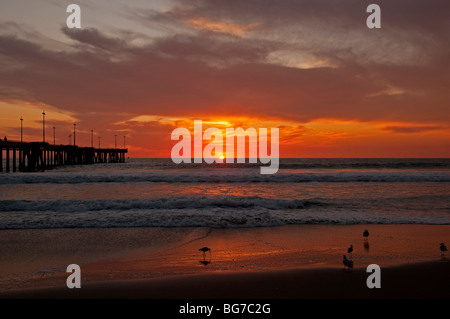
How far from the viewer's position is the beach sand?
5520mm

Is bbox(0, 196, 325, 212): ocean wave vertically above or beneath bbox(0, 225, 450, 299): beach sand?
above

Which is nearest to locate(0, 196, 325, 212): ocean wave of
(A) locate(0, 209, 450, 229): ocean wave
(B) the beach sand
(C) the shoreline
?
(A) locate(0, 209, 450, 229): ocean wave

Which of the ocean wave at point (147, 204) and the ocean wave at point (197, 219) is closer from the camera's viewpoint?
the ocean wave at point (197, 219)

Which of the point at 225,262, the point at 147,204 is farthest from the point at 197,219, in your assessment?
the point at 225,262

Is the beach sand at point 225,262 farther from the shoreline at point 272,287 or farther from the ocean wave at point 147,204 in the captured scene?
the ocean wave at point 147,204

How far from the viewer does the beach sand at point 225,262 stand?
5520 mm

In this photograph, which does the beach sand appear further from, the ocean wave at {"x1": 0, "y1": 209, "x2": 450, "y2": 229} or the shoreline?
the ocean wave at {"x1": 0, "y1": 209, "x2": 450, "y2": 229}

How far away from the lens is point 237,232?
1061 centimetres

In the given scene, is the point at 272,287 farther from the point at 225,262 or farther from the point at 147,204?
the point at 147,204

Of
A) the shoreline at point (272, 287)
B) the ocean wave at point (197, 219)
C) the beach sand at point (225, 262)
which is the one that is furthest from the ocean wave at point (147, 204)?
the shoreline at point (272, 287)

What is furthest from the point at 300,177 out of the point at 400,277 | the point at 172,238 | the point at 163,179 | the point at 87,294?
the point at 87,294

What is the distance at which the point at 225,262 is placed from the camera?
7.16 m
